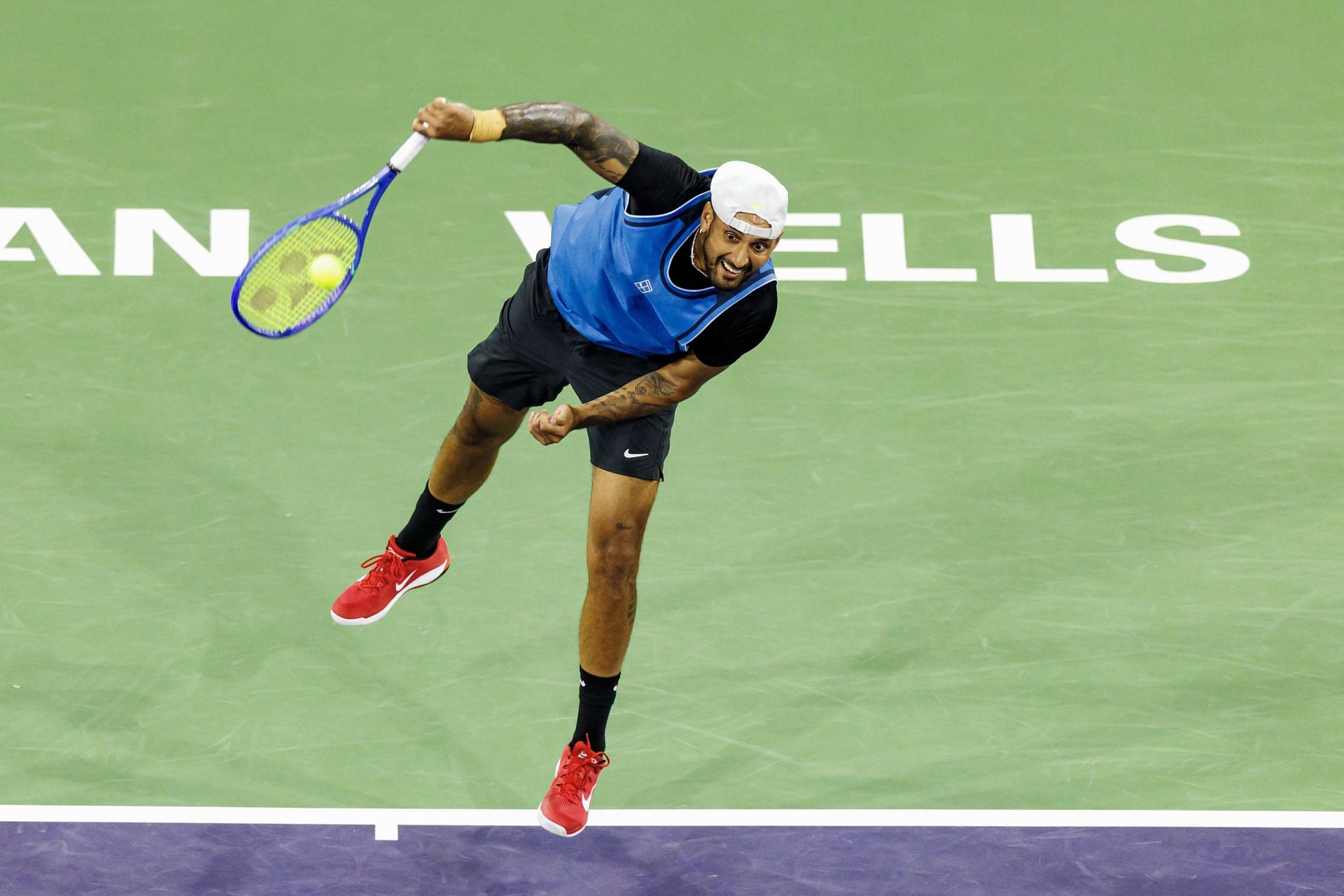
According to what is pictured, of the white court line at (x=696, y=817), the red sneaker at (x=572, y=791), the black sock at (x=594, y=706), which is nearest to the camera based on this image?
the red sneaker at (x=572, y=791)

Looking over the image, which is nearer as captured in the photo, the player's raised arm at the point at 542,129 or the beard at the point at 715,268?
the player's raised arm at the point at 542,129

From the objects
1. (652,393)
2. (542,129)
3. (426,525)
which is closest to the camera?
(542,129)

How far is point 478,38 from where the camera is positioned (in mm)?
10688

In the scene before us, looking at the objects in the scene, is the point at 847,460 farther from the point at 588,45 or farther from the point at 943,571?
the point at 588,45

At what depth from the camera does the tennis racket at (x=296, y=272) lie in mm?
6688

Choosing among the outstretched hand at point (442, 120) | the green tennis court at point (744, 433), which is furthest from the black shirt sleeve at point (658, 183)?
the green tennis court at point (744, 433)

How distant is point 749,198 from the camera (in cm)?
655

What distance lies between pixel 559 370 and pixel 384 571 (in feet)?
4.38

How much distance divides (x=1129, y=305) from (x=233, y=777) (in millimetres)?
5235

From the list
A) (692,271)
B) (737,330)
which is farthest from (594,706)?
(692,271)

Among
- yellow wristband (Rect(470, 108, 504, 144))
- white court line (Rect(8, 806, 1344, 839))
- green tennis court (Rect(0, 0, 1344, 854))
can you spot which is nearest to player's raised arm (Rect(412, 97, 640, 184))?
yellow wristband (Rect(470, 108, 504, 144))

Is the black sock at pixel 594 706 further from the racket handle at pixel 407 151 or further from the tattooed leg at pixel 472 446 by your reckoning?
the racket handle at pixel 407 151

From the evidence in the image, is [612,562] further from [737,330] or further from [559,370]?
[737,330]

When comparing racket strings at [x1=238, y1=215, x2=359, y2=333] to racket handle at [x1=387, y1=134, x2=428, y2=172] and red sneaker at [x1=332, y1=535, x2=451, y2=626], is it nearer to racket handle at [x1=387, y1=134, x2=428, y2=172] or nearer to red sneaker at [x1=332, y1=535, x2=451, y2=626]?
racket handle at [x1=387, y1=134, x2=428, y2=172]
